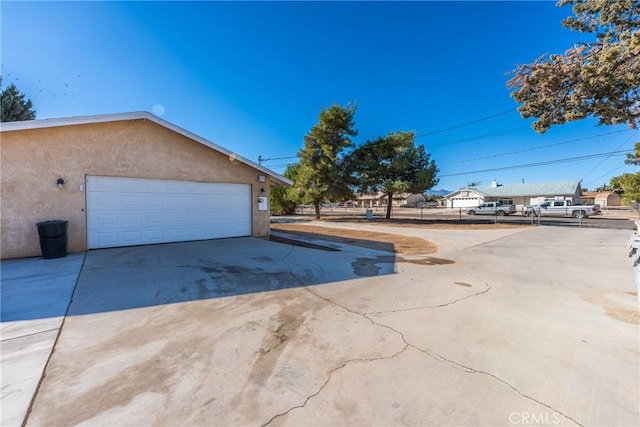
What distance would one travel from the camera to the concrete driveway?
1.82m

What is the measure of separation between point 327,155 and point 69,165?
15981 mm

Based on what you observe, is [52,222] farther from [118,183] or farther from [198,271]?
[198,271]

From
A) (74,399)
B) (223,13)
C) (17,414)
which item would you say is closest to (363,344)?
(74,399)

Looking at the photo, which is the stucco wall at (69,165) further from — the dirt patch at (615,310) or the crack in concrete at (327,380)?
the dirt patch at (615,310)

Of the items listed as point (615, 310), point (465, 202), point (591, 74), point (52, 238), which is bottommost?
point (615, 310)

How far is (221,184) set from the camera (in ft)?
32.3

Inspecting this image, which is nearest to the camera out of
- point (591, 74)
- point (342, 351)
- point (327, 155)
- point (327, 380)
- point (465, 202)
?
point (327, 380)

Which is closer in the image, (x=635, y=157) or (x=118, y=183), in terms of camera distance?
(x=118, y=183)

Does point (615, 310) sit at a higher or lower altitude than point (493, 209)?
lower

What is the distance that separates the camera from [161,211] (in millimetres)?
8523

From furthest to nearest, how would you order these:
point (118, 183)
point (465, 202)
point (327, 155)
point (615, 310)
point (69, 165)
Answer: point (465, 202), point (327, 155), point (118, 183), point (69, 165), point (615, 310)

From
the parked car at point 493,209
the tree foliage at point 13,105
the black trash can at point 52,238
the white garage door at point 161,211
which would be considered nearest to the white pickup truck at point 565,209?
the parked car at point 493,209

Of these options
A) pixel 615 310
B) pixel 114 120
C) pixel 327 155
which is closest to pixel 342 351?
pixel 615 310

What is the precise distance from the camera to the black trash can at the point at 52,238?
625cm
